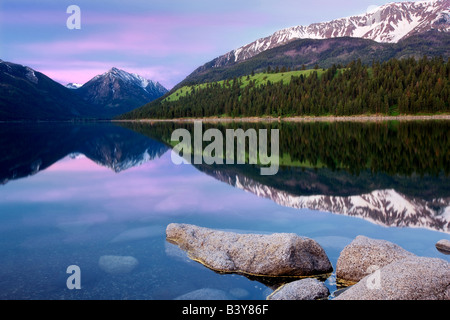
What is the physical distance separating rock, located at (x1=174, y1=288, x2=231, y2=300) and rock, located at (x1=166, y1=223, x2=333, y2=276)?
2000 millimetres

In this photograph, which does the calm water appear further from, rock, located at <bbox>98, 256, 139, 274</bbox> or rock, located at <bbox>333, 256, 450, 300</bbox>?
rock, located at <bbox>333, 256, 450, 300</bbox>

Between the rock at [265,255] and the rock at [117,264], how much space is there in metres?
2.59

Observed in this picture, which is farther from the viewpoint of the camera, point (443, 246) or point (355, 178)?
point (355, 178)

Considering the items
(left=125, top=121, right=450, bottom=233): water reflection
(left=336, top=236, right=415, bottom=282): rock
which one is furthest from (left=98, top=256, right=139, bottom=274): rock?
(left=125, top=121, right=450, bottom=233): water reflection

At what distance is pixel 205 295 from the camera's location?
12.4m

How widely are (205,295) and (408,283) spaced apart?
6361 mm

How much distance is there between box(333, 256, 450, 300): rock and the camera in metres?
10.2

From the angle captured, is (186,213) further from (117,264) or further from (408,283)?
(408,283)

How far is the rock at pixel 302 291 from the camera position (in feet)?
38.1

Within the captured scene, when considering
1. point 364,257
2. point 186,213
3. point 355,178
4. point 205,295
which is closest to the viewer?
point 205,295

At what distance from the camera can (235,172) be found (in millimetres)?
38844

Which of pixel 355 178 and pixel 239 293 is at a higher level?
pixel 355 178

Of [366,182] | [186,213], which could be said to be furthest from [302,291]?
[366,182]
